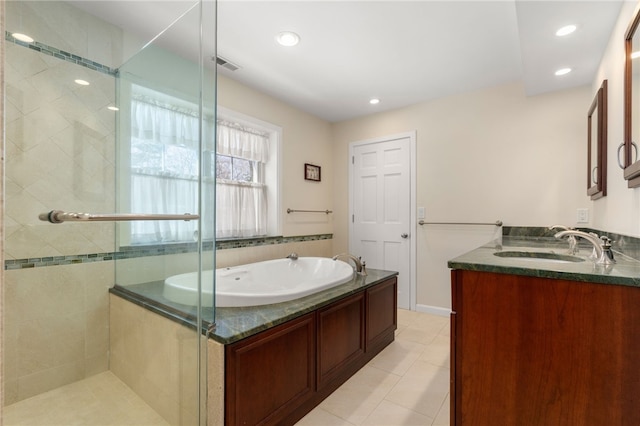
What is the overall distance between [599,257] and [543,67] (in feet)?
5.53

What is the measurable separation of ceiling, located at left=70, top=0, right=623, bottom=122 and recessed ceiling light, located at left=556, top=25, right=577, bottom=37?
35 millimetres

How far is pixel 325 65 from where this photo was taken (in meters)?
2.54

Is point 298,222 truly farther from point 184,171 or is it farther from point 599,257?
point 599,257

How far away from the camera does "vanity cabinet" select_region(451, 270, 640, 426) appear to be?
95cm

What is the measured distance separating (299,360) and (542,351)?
1.10 m

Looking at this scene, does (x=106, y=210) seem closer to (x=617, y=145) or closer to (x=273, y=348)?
(x=273, y=348)

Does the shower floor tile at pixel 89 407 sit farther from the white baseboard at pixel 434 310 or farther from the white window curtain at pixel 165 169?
the white baseboard at pixel 434 310

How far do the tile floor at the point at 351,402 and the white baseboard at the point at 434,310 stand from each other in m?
0.91

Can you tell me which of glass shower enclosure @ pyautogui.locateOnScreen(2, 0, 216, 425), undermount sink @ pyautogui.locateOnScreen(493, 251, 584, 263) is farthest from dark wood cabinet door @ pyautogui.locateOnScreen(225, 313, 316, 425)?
undermount sink @ pyautogui.locateOnScreen(493, 251, 584, 263)

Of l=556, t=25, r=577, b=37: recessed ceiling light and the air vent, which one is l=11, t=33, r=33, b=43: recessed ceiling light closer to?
the air vent

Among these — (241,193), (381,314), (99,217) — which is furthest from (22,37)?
(381,314)

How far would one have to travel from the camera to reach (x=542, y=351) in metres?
1.07

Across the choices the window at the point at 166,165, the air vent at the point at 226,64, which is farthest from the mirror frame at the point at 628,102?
the air vent at the point at 226,64

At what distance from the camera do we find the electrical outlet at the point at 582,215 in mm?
2469
